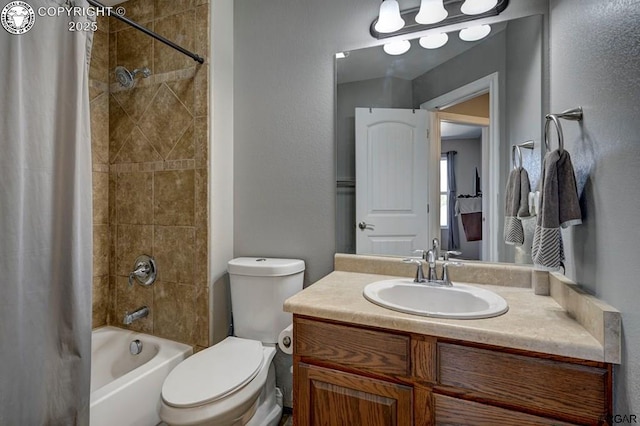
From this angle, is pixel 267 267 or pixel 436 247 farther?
pixel 267 267

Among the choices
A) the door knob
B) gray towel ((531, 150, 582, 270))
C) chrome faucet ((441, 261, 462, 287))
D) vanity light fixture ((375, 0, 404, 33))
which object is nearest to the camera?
gray towel ((531, 150, 582, 270))

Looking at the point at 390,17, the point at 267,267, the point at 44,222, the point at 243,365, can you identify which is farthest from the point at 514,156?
the point at 44,222

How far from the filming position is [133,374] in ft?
4.71

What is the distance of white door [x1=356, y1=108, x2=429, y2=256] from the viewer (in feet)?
5.06

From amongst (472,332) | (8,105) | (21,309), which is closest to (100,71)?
(8,105)

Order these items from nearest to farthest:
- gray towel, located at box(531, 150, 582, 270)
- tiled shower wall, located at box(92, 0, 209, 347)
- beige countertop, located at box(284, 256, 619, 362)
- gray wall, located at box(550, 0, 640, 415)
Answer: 1. gray wall, located at box(550, 0, 640, 415)
2. beige countertop, located at box(284, 256, 619, 362)
3. gray towel, located at box(531, 150, 582, 270)
4. tiled shower wall, located at box(92, 0, 209, 347)

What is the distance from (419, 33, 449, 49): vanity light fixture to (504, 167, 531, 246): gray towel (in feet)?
2.27

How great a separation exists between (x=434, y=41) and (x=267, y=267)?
53.9 inches

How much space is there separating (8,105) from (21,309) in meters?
0.66

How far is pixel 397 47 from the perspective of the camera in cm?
157

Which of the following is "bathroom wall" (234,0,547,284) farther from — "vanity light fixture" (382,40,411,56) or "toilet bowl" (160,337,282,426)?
"toilet bowl" (160,337,282,426)

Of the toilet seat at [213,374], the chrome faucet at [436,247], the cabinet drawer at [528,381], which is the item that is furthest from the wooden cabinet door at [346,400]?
the chrome faucet at [436,247]

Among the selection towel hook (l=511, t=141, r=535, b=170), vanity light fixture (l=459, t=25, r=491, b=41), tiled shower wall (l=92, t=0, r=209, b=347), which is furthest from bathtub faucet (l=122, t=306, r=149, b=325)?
vanity light fixture (l=459, t=25, r=491, b=41)

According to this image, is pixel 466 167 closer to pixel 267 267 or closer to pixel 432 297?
pixel 432 297
